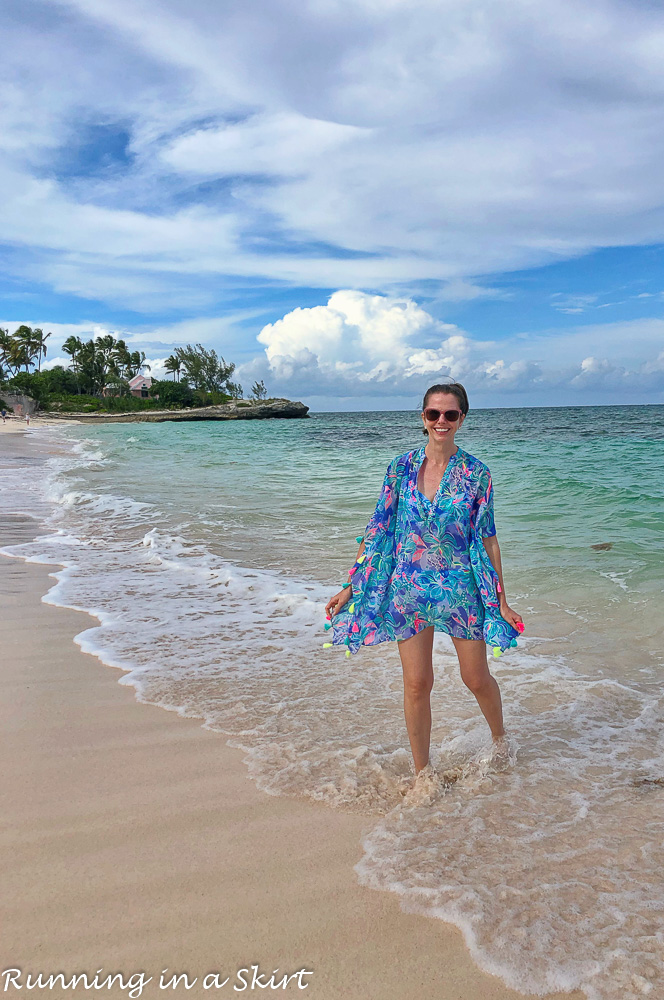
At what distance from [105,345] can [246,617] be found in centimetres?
11063

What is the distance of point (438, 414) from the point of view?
306 cm

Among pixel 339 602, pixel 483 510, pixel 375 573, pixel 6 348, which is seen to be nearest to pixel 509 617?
pixel 483 510

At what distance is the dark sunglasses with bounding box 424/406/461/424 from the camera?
3.05m

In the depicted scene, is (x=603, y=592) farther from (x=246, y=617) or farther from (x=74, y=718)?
(x=74, y=718)

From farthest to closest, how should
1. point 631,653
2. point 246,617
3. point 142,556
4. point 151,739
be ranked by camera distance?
1. point 142,556
2. point 246,617
3. point 631,653
4. point 151,739

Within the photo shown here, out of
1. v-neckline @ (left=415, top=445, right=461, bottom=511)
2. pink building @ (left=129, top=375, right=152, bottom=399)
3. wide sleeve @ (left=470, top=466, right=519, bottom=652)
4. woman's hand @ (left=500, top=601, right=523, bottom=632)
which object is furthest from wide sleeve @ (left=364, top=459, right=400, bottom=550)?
pink building @ (left=129, top=375, right=152, bottom=399)

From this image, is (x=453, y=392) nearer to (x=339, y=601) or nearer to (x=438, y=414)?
(x=438, y=414)

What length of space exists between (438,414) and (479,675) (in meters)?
1.24

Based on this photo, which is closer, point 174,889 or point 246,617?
point 174,889

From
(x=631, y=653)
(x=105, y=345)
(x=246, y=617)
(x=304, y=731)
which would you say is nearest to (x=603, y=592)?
(x=631, y=653)

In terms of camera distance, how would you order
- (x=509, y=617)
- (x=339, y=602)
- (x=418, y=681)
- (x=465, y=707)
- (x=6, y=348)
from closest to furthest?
(x=509, y=617) → (x=418, y=681) → (x=339, y=602) → (x=465, y=707) → (x=6, y=348)

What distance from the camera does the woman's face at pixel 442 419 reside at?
9.98 ft

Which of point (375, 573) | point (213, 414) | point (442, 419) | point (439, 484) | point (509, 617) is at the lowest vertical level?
point (509, 617)

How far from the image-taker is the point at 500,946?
2.19 m
